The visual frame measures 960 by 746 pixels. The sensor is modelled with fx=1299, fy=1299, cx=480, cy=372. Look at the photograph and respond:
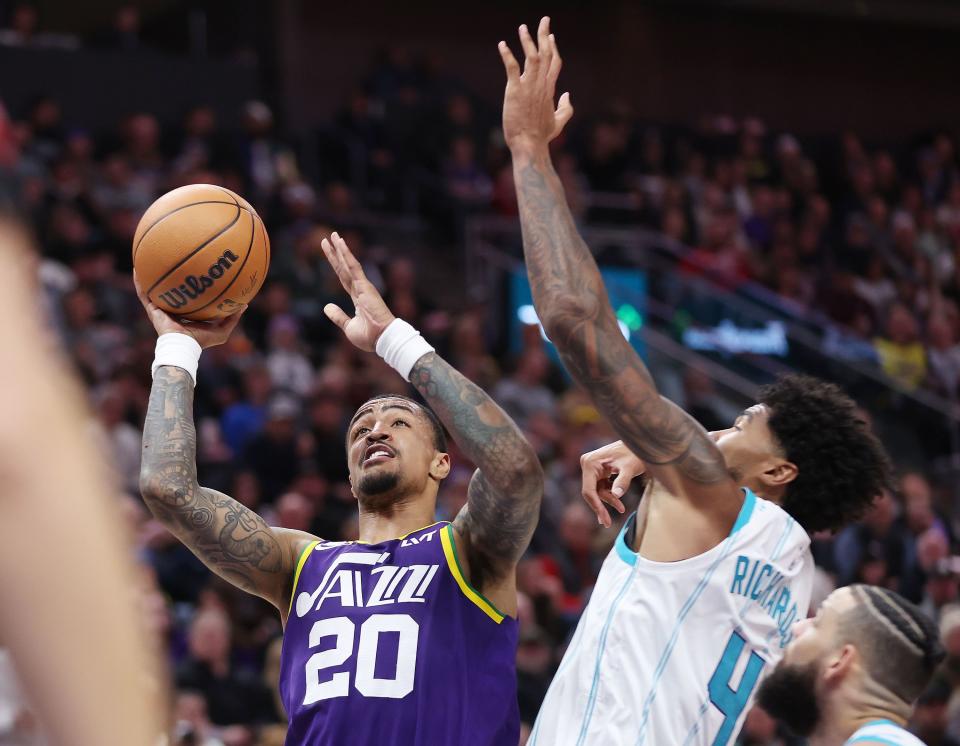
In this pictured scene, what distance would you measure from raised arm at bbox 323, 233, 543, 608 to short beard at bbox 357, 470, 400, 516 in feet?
0.91

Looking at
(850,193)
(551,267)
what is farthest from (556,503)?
(850,193)

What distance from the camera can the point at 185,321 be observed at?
3.83 metres

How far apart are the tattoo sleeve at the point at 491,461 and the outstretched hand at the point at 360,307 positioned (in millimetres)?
168

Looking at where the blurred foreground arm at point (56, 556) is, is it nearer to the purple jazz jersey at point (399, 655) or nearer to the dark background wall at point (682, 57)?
the purple jazz jersey at point (399, 655)

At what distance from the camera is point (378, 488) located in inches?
154

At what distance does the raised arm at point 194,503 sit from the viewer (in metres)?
3.60

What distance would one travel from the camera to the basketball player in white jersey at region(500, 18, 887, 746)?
2.84 m

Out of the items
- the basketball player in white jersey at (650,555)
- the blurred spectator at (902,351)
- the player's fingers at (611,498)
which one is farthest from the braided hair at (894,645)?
the blurred spectator at (902,351)

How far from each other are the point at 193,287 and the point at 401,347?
0.66 meters

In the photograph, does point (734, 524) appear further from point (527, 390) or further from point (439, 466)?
point (527, 390)

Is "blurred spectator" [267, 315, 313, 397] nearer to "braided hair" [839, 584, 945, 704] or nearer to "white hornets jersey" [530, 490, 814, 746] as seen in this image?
"white hornets jersey" [530, 490, 814, 746]

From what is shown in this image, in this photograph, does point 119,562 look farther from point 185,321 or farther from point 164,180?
point 164,180

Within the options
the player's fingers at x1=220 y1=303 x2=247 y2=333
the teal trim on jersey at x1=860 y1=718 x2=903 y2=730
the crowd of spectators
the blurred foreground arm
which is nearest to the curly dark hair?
the teal trim on jersey at x1=860 y1=718 x2=903 y2=730

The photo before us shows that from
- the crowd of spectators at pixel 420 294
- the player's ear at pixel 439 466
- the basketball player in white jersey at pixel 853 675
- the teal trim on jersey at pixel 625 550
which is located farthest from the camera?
the crowd of spectators at pixel 420 294
